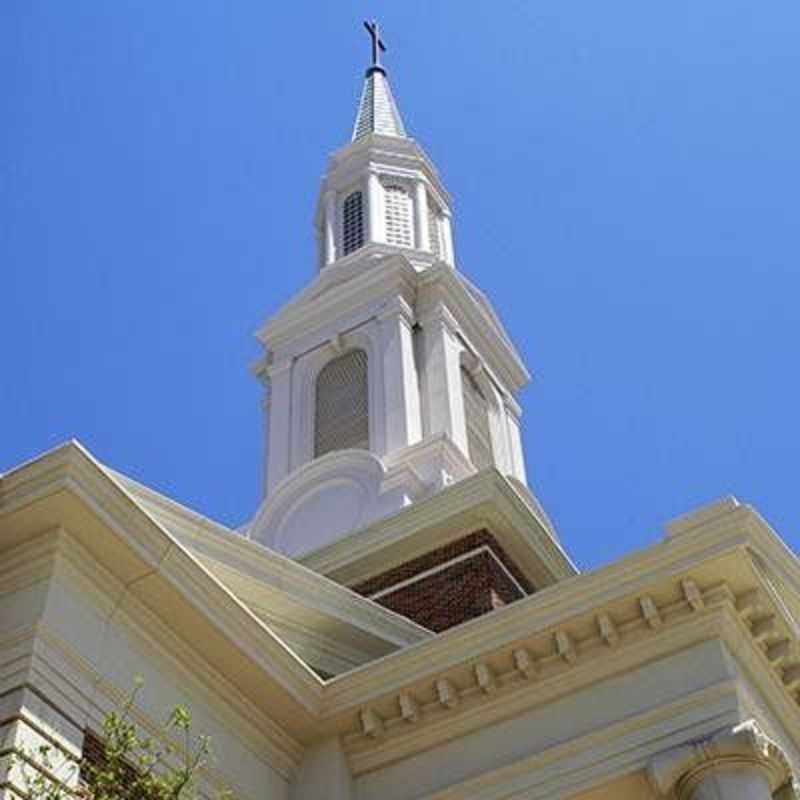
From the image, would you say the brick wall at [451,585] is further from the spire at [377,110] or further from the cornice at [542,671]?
the spire at [377,110]

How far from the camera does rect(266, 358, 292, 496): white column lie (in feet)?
75.7

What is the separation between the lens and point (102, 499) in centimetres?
1125

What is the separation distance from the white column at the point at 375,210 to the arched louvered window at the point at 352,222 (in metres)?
0.21

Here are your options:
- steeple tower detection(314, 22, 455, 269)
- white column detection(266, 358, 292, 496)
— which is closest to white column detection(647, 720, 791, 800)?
white column detection(266, 358, 292, 496)

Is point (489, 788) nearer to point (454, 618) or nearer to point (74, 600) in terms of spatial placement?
point (74, 600)

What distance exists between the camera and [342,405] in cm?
2331

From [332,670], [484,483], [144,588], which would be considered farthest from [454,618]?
[144,588]

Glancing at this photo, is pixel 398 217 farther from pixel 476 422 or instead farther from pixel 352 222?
pixel 476 422

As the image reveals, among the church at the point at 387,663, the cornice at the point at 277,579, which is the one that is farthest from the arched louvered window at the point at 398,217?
the church at the point at 387,663

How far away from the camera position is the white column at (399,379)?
21.6 meters

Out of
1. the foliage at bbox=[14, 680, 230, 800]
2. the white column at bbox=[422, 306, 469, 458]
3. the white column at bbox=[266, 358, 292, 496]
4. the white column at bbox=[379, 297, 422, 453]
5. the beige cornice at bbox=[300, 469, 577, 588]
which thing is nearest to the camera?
the foliage at bbox=[14, 680, 230, 800]

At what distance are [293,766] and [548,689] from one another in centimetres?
231

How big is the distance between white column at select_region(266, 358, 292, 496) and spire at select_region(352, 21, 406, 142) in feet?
23.6

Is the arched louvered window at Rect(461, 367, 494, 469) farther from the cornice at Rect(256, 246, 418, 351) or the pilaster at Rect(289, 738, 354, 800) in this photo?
the pilaster at Rect(289, 738, 354, 800)
